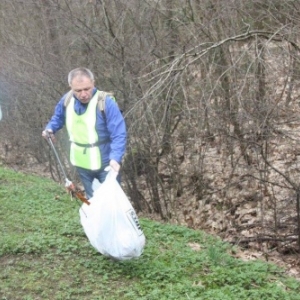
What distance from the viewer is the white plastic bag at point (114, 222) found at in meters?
4.90

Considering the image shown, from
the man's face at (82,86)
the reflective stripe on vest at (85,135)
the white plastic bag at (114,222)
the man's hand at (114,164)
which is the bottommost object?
the white plastic bag at (114,222)

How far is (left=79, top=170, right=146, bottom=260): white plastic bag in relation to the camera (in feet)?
16.1

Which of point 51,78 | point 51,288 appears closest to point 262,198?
point 51,288

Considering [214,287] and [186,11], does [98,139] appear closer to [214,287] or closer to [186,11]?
[214,287]

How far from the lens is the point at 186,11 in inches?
380

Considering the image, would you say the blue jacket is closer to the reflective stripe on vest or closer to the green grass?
the reflective stripe on vest

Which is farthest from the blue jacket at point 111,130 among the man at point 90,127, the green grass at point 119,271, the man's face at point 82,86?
the green grass at point 119,271

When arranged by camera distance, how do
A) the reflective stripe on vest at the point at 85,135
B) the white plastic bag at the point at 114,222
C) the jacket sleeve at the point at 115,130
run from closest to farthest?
the white plastic bag at the point at 114,222 < the jacket sleeve at the point at 115,130 < the reflective stripe on vest at the point at 85,135

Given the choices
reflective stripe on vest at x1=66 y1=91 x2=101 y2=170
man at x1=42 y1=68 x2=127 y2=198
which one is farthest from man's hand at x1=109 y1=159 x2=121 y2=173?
reflective stripe on vest at x1=66 y1=91 x2=101 y2=170

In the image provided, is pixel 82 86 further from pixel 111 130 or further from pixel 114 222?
pixel 114 222

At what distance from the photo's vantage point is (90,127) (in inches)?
209

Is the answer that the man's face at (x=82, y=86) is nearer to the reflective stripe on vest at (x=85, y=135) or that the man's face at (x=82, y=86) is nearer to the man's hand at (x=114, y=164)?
the reflective stripe on vest at (x=85, y=135)

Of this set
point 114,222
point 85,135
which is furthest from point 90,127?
point 114,222

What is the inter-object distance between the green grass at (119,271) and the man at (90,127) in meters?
0.83
